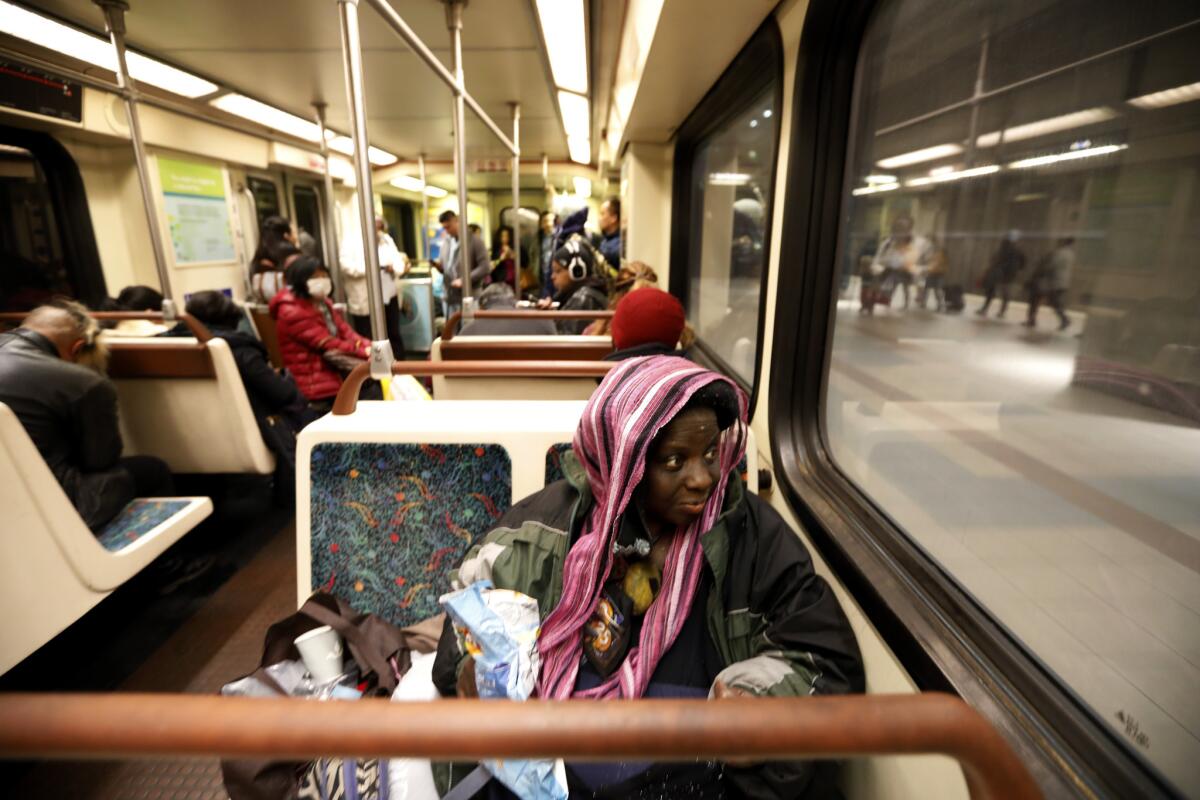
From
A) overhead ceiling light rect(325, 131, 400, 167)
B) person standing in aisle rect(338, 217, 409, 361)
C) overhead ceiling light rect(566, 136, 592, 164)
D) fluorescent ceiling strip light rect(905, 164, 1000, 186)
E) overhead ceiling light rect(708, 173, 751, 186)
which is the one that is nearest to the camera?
fluorescent ceiling strip light rect(905, 164, 1000, 186)

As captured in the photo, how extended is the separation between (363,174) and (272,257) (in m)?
4.58

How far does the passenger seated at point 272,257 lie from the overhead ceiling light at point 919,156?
4675 millimetres

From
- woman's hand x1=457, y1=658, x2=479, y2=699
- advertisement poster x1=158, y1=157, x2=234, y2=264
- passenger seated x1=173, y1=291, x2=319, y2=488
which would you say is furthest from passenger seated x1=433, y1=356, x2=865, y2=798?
advertisement poster x1=158, y1=157, x2=234, y2=264

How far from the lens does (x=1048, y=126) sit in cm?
108

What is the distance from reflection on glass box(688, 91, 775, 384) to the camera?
2.76 metres

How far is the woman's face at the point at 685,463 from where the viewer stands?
113 centimetres

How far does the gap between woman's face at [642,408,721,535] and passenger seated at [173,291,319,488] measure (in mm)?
2546

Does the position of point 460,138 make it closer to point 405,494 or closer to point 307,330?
point 307,330

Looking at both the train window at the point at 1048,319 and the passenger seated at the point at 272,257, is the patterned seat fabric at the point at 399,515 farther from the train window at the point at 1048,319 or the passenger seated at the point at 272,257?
the passenger seated at the point at 272,257

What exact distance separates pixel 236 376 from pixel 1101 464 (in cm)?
318

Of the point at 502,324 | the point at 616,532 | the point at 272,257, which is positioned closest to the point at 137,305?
the point at 272,257

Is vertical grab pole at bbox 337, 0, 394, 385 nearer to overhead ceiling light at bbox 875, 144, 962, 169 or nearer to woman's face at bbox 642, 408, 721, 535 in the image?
woman's face at bbox 642, 408, 721, 535

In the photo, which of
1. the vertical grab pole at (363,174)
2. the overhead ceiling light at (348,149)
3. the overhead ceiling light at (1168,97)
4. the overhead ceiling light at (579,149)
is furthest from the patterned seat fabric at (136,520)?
the overhead ceiling light at (579,149)

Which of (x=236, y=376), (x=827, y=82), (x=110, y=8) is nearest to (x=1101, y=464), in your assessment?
(x=827, y=82)
